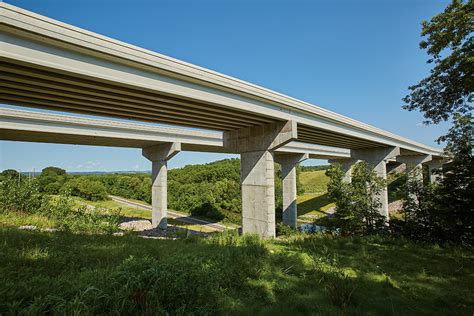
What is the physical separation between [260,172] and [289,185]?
1549 centimetres

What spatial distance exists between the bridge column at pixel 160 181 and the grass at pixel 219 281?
17.2 meters

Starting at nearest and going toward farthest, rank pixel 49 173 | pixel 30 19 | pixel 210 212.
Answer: pixel 30 19 → pixel 210 212 → pixel 49 173

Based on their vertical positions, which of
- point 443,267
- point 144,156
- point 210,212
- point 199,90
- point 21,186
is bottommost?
point 210,212

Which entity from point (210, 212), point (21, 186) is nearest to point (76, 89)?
point (21, 186)

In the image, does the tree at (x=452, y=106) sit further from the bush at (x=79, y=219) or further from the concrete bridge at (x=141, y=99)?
the bush at (x=79, y=219)

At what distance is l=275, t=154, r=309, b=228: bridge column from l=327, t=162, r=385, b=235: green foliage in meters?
15.2

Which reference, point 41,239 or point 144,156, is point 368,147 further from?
point 41,239

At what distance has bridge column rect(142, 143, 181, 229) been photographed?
980 inches

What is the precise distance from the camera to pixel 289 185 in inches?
1180

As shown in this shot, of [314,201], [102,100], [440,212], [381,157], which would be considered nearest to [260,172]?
[440,212]

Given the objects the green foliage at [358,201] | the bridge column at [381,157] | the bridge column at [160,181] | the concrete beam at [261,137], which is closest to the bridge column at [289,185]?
the bridge column at [381,157]

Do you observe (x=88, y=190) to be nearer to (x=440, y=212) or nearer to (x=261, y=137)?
(x=261, y=137)

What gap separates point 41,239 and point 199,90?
783 centimetres

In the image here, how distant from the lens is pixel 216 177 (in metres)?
45.4
